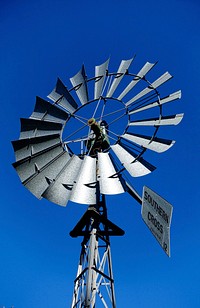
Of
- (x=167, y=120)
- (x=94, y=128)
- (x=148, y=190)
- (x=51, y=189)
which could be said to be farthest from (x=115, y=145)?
(x=148, y=190)

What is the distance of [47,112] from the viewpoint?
7.66m

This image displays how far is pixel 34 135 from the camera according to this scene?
23.7 ft

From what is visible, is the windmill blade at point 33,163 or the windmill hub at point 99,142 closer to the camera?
the windmill blade at point 33,163

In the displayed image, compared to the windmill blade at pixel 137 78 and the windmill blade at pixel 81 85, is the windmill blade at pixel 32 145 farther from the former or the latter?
the windmill blade at pixel 137 78

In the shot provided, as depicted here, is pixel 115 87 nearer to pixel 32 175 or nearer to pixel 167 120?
Result: pixel 167 120

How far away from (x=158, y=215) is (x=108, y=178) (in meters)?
1.91

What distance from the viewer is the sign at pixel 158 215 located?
4.00 meters

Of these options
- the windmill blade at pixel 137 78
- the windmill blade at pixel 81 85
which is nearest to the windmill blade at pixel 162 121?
the windmill blade at pixel 137 78

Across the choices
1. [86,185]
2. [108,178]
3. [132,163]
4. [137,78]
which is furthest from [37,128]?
[137,78]

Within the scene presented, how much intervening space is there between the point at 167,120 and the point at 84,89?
9.37ft

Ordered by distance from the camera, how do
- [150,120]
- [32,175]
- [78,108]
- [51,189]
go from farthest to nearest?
[78,108] → [150,120] → [32,175] → [51,189]

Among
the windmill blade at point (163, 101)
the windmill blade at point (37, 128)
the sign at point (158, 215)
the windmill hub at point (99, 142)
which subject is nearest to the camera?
the sign at point (158, 215)

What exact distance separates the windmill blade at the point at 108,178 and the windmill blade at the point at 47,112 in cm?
176

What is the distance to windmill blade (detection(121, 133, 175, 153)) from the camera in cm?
604
